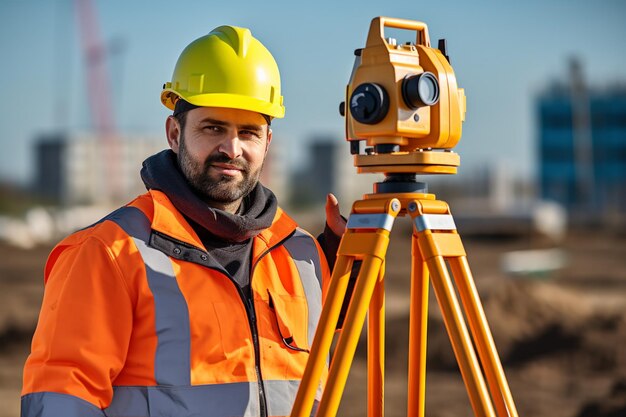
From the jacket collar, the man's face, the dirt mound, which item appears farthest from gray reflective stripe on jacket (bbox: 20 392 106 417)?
the dirt mound

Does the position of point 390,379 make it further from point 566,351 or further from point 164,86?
point 164,86

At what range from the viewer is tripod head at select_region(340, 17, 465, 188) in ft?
8.01

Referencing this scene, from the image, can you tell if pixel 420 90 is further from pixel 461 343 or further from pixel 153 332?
pixel 153 332

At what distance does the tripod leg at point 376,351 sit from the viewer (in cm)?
271

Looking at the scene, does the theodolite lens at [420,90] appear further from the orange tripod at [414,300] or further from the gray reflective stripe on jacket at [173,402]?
the gray reflective stripe on jacket at [173,402]

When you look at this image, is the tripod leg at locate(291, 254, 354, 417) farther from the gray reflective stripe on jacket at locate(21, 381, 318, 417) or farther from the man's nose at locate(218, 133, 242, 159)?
the man's nose at locate(218, 133, 242, 159)

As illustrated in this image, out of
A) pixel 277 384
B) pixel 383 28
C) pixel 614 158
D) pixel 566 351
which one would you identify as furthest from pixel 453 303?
pixel 614 158

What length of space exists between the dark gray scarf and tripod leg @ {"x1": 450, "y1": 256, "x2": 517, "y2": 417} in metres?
0.65

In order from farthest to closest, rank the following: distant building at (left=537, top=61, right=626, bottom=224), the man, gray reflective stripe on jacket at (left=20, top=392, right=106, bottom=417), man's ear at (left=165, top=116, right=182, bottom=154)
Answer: distant building at (left=537, top=61, right=626, bottom=224), man's ear at (left=165, top=116, right=182, bottom=154), the man, gray reflective stripe on jacket at (left=20, top=392, right=106, bottom=417)

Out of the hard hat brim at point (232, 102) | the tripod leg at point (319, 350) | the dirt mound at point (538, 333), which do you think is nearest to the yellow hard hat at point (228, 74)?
the hard hat brim at point (232, 102)

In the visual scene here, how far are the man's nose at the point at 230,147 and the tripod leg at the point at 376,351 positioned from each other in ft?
1.92

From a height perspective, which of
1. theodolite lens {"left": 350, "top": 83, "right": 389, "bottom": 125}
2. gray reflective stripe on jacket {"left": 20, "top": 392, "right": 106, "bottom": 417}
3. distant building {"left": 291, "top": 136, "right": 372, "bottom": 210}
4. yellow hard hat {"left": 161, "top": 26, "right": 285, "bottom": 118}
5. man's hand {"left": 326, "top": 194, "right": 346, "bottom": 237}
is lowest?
distant building {"left": 291, "top": 136, "right": 372, "bottom": 210}

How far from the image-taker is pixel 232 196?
2.71 m

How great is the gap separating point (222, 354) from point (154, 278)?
30cm
